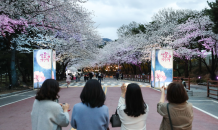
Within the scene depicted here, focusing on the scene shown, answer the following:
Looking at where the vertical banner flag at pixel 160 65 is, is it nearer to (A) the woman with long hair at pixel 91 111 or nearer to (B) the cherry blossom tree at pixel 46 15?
(B) the cherry blossom tree at pixel 46 15

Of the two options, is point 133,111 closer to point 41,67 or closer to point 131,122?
point 131,122

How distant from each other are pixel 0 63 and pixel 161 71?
19.7m

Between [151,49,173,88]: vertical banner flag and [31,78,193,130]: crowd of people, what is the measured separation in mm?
7786

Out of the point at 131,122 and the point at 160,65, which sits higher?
the point at 160,65

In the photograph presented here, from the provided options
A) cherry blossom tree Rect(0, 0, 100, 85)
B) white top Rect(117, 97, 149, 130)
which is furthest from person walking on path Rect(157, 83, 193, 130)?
cherry blossom tree Rect(0, 0, 100, 85)

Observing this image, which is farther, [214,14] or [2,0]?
[214,14]

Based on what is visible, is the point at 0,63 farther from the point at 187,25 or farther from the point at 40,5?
the point at 187,25

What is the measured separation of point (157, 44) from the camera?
32531mm

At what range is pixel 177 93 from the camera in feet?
8.78

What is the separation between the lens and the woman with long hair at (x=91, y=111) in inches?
97.9

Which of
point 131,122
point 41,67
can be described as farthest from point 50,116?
point 41,67

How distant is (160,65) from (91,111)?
8.57 m

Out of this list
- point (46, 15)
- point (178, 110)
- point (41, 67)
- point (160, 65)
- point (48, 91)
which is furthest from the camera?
point (46, 15)

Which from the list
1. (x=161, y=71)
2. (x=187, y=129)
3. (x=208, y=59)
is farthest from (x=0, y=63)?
(x=208, y=59)
